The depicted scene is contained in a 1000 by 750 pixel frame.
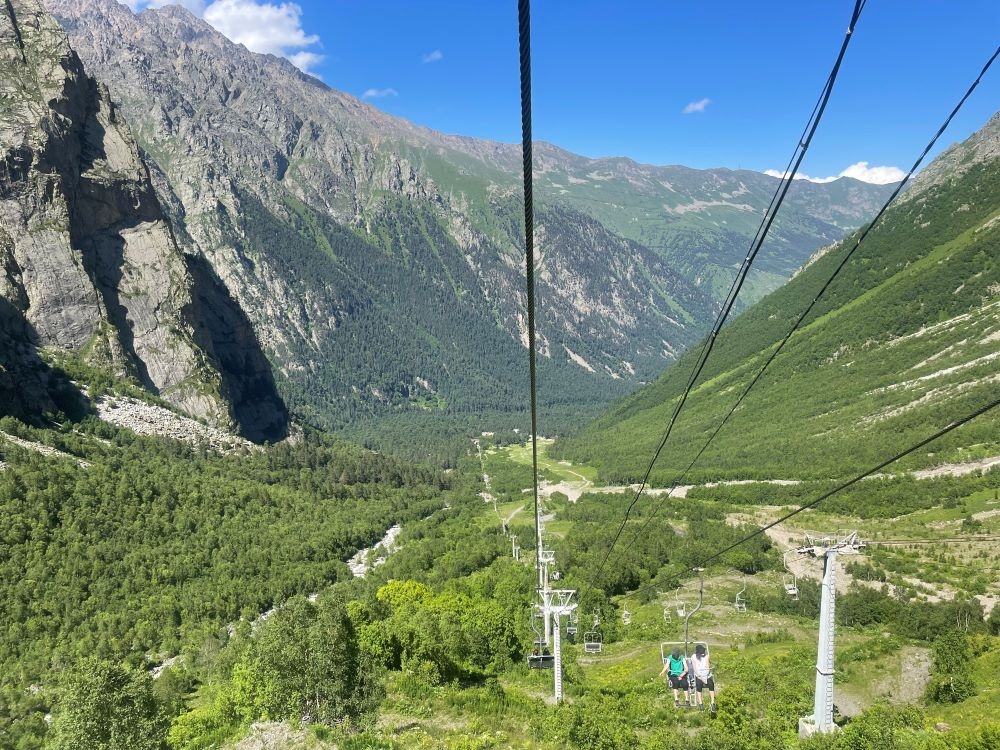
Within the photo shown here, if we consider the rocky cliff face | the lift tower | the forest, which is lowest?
the forest

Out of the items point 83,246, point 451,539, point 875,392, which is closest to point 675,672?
point 451,539

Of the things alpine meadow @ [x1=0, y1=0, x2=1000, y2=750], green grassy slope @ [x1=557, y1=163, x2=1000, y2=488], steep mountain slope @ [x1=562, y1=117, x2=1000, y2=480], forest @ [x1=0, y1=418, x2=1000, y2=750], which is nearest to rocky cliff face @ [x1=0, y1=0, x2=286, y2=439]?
alpine meadow @ [x1=0, y1=0, x2=1000, y2=750]

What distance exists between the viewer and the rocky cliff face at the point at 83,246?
151875 mm

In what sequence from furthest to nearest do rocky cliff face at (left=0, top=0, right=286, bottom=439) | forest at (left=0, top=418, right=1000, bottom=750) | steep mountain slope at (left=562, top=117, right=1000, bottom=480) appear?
rocky cliff face at (left=0, top=0, right=286, bottom=439)
steep mountain slope at (left=562, top=117, right=1000, bottom=480)
forest at (left=0, top=418, right=1000, bottom=750)

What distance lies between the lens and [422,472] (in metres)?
182

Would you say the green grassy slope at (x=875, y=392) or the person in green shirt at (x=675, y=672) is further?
the green grassy slope at (x=875, y=392)

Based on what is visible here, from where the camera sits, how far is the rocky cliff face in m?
152

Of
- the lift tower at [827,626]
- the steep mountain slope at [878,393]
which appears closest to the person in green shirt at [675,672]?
the lift tower at [827,626]

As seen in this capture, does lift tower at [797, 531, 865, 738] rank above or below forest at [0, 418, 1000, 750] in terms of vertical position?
above

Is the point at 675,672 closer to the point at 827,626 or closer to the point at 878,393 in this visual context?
the point at 827,626

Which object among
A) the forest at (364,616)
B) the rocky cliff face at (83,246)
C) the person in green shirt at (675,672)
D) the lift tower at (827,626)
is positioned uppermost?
the rocky cliff face at (83,246)

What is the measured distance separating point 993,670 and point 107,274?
185793 mm

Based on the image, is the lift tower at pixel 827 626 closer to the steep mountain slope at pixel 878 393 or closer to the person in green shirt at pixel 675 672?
the person in green shirt at pixel 675 672

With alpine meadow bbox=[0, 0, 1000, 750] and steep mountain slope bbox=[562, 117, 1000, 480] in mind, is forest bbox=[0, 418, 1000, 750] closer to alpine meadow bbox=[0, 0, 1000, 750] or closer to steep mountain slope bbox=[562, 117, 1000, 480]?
alpine meadow bbox=[0, 0, 1000, 750]
